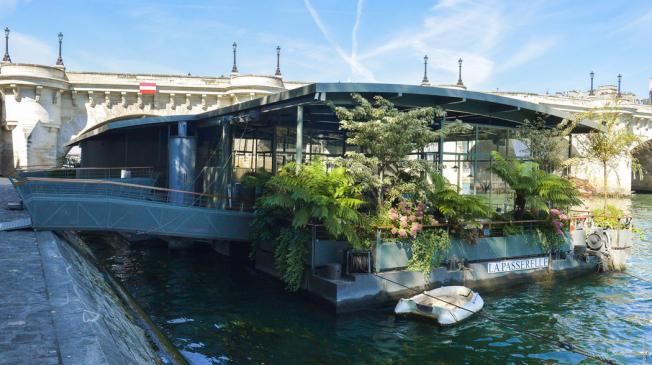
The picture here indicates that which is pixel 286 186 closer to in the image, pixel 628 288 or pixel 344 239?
pixel 344 239

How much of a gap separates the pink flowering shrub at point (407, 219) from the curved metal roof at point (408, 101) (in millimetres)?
3876

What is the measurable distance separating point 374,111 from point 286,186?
3.68 m

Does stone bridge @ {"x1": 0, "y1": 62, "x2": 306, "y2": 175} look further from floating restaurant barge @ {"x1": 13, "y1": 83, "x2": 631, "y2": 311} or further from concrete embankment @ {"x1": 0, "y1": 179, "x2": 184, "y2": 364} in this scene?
concrete embankment @ {"x1": 0, "y1": 179, "x2": 184, "y2": 364}

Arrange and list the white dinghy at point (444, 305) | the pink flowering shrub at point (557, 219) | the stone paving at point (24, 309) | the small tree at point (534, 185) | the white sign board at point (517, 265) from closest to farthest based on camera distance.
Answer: the stone paving at point (24, 309), the white dinghy at point (444, 305), the white sign board at point (517, 265), the small tree at point (534, 185), the pink flowering shrub at point (557, 219)

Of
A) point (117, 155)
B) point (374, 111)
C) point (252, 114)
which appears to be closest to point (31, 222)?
point (252, 114)

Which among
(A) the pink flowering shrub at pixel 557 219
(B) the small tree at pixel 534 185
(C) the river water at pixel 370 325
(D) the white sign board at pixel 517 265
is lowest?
(C) the river water at pixel 370 325

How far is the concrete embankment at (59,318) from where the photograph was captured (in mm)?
6480

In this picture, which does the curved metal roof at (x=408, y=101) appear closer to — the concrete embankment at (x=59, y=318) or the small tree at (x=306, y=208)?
the small tree at (x=306, y=208)

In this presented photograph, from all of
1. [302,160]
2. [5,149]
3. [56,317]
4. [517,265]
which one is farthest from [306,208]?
[5,149]

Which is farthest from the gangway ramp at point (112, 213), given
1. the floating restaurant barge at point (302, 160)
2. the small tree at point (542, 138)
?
the small tree at point (542, 138)

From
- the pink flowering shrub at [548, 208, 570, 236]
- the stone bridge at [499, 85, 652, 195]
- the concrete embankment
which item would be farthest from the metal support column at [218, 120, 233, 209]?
the stone bridge at [499, 85, 652, 195]

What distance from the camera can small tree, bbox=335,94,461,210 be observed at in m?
14.9

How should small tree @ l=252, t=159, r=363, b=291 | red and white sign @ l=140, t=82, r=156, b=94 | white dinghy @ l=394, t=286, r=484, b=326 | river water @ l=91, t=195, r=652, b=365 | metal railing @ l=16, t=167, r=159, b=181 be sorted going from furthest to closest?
red and white sign @ l=140, t=82, r=156, b=94
metal railing @ l=16, t=167, r=159, b=181
small tree @ l=252, t=159, r=363, b=291
white dinghy @ l=394, t=286, r=484, b=326
river water @ l=91, t=195, r=652, b=365

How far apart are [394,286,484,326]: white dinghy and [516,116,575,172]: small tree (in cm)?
1015
